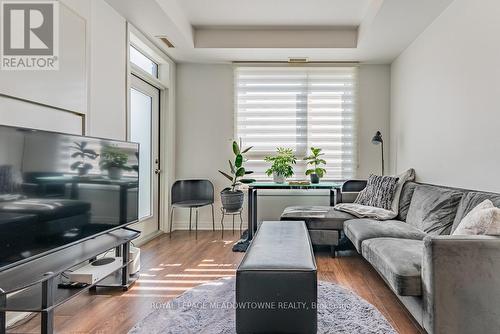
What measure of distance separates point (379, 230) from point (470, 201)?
2.42ft

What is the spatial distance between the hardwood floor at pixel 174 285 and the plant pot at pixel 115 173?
36.5 inches

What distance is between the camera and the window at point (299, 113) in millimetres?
4645

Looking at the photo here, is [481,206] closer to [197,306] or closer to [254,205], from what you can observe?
[197,306]

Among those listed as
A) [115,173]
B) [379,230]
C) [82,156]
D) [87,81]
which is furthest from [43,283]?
[379,230]

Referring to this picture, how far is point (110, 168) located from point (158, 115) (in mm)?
2287

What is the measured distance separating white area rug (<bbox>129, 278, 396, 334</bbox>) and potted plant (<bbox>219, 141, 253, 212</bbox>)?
5.93 ft

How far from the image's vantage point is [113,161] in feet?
7.72

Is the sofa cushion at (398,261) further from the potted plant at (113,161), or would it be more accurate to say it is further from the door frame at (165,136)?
the door frame at (165,136)

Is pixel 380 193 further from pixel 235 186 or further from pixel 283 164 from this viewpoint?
pixel 235 186

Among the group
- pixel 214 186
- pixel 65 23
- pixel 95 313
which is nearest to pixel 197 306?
pixel 95 313

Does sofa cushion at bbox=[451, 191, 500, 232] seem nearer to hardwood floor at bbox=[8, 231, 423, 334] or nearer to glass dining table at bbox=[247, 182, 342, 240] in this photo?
hardwood floor at bbox=[8, 231, 423, 334]

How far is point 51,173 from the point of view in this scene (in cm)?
176

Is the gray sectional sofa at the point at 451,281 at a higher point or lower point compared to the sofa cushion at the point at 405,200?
lower

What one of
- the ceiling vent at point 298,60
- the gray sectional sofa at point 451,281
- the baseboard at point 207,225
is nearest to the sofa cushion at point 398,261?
the gray sectional sofa at point 451,281
